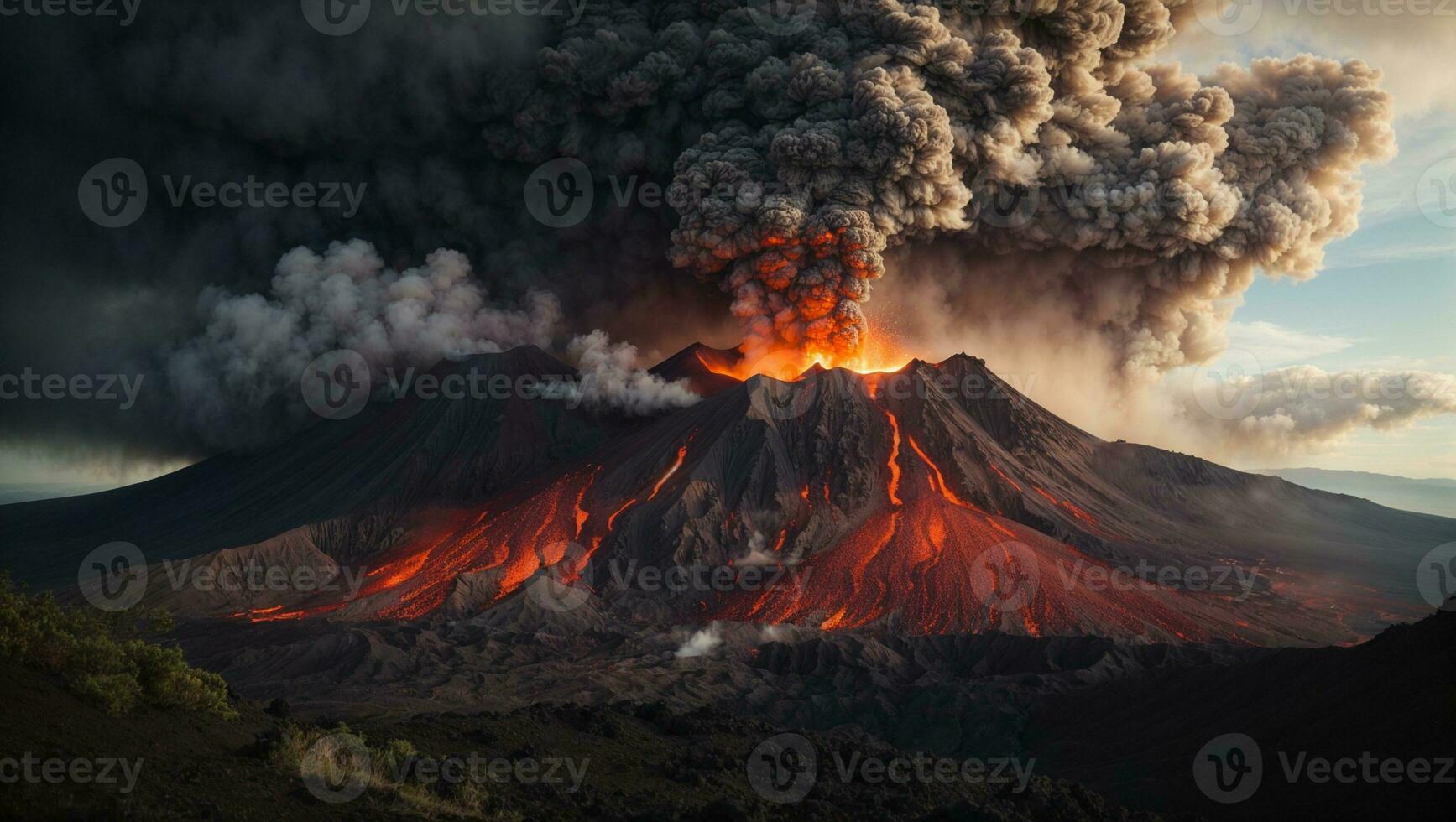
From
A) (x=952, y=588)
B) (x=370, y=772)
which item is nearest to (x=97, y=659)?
(x=370, y=772)

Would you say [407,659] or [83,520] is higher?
[83,520]

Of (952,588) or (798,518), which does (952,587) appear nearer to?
(952,588)

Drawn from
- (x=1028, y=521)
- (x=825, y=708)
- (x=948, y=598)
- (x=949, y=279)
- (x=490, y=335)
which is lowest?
(x=825, y=708)

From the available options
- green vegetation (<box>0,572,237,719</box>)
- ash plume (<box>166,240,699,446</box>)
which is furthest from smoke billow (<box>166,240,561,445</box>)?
green vegetation (<box>0,572,237,719</box>)

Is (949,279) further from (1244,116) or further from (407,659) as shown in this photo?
(407,659)

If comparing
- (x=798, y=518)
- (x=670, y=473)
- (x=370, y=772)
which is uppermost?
(x=670, y=473)

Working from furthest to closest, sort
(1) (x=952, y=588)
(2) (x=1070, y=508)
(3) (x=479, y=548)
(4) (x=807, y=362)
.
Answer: (4) (x=807, y=362) → (2) (x=1070, y=508) → (3) (x=479, y=548) → (1) (x=952, y=588)

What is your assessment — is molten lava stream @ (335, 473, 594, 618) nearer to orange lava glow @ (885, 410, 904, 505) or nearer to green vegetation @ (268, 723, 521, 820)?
orange lava glow @ (885, 410, 904, 505)

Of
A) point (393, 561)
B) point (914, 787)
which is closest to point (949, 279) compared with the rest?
point (393, 561)
